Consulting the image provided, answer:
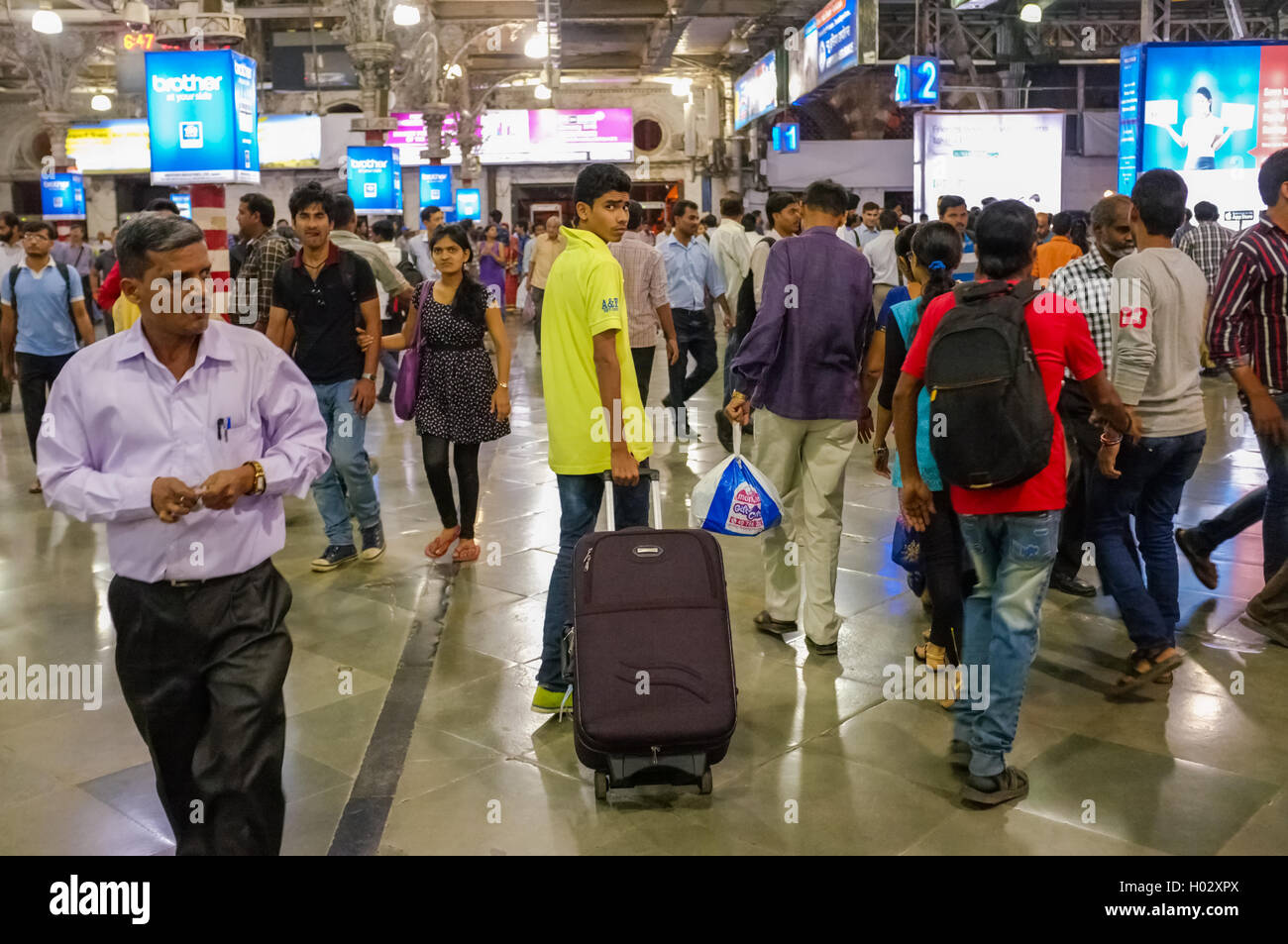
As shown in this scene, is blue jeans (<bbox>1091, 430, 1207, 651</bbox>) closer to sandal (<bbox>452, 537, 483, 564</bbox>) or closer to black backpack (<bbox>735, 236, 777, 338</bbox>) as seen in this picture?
black backpack (<bbox>735, 236, 777, 338</bbox>)

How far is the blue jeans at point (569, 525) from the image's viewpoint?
4074mm

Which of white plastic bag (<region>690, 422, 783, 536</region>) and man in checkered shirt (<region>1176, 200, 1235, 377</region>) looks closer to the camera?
white plastic bag (<region>690, 422, 783, 536</region>)

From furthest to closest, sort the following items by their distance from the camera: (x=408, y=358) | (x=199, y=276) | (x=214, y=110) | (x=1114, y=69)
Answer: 1. (x=1114, y=69)
2. (x=214, y=110)
3. (x=408, y=358)
4. (x=199, y=276)

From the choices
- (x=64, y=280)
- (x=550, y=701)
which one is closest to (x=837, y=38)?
(x=64, y=280)

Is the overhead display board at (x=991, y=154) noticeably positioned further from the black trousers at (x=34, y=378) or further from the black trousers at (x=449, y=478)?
the black trousers at (x=449, y=478)

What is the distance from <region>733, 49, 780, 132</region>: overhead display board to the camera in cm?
1955

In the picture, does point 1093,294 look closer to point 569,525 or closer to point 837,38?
point 569,525

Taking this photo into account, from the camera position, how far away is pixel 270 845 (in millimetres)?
2662

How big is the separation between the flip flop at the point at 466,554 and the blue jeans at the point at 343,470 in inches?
17.8

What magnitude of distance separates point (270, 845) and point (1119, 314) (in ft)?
10.3

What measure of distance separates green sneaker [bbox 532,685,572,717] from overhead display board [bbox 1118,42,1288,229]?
11000 mm

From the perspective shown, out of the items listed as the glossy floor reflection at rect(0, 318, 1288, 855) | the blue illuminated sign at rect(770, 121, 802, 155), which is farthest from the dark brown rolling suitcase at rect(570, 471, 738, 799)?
the blue illuminated sign at rect(770, 121, 802, 155)

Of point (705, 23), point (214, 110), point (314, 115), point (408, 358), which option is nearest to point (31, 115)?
point (314, 115)
